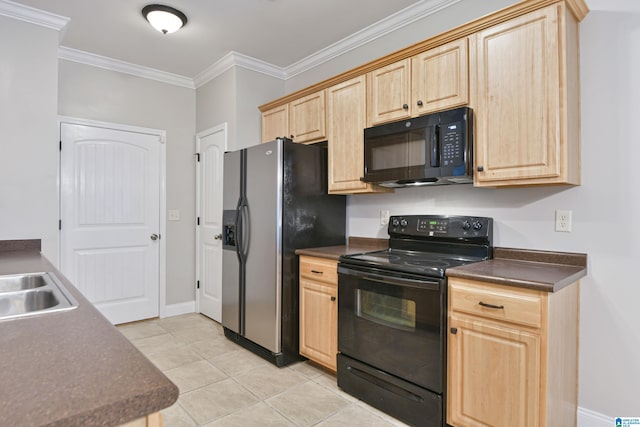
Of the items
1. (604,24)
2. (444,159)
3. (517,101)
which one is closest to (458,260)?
(444,159)

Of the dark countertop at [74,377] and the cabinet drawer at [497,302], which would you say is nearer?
the dark countertop at [74,377]

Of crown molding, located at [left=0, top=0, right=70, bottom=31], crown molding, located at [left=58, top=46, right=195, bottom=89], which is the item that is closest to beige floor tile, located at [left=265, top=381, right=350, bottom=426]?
crown molding, located at [left=0, top=0, right=70, bottom=31]

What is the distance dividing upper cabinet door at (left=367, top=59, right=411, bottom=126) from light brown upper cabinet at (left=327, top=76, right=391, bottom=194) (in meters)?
0.08

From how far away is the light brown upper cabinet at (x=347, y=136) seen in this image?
273cm

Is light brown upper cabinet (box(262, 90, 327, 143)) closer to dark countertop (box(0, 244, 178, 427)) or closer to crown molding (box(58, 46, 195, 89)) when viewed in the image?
crown molding (box(58, 46, 195, 89))

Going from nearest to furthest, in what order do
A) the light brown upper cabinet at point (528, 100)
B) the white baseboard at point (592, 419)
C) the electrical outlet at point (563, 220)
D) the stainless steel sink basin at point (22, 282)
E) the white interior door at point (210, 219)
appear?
the stainless steel sink basin at point (22, 282), the light brown upper cabinet at point (528, 100), the white baseboard at point (592, 419), the electrical outlet at point (563, 220), the white interior door at point (210, 219)

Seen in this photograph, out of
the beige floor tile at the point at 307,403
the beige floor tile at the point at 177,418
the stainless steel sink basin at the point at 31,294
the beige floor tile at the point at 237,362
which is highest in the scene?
the stainless steel sink basin at the point at 31,294

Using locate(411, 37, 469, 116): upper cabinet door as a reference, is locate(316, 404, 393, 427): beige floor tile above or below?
below

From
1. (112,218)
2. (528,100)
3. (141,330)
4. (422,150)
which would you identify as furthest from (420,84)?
(141,330)

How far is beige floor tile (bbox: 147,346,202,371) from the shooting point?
2.86 metres

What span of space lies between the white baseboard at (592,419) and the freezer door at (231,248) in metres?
2.45

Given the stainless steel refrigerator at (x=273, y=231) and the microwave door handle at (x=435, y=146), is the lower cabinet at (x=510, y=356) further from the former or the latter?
the stainless steel refrigerator at (x=273, y=231)

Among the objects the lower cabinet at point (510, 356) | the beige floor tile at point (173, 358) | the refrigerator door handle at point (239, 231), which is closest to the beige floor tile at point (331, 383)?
the lower cabinet at point (510, 356)

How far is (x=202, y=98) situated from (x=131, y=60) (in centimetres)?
78
